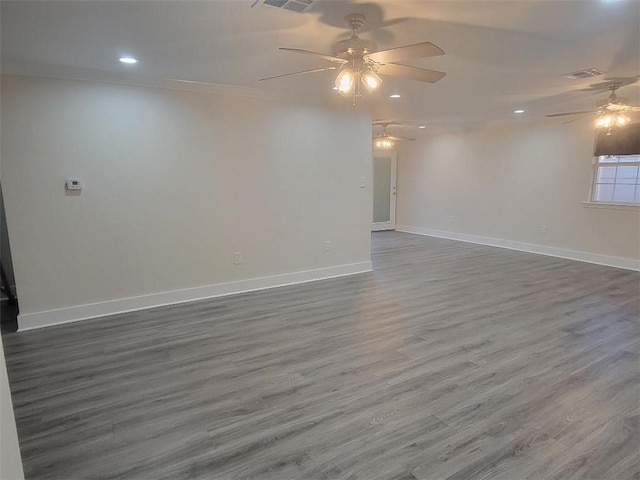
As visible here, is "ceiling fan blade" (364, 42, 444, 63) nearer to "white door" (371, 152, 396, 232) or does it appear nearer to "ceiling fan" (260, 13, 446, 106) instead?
"ceiling fan" (260, 13, 446, 106)

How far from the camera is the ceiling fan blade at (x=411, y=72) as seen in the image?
8.45 ft

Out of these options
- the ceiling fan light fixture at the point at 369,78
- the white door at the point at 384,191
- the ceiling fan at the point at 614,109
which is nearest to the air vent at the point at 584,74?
the ceiling fan at the point at 614,109

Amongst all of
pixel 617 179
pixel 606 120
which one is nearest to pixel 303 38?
pixel 606 120

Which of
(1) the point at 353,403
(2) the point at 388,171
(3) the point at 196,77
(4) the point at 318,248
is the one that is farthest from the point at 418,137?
(1) the point at 353,403

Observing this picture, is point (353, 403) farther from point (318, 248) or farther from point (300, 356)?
point (318, 248)

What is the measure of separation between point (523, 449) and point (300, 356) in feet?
5.18

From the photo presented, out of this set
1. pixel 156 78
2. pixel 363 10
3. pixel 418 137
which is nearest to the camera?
pixel 363 10

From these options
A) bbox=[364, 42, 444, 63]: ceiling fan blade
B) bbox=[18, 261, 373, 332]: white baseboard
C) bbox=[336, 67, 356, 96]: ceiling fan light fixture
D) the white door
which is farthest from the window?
bbox=[336, 67, 356, 96]: ceiling fan light fixture

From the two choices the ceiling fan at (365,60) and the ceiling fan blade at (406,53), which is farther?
the ceiling fan at (365,60)

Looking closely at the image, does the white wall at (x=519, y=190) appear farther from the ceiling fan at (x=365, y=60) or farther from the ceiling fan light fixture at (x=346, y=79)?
the ceiling fan light fixture at (x=346, y=79)

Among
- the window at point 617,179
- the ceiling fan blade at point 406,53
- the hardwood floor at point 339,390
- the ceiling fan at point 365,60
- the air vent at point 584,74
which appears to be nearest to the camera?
the hardwood floor at point 339,390

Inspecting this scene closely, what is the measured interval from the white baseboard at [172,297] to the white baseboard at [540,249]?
3.43 m

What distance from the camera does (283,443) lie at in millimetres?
1991

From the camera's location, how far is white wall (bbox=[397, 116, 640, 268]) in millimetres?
5961
